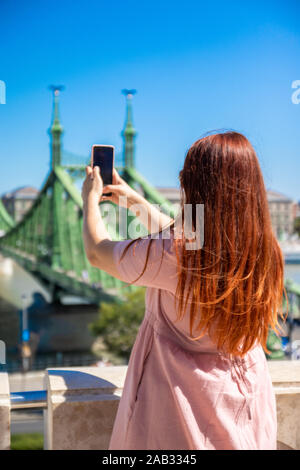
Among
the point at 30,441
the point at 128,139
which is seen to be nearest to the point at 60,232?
the point at 128,139

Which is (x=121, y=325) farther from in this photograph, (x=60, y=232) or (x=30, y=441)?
(x=30, y=441)

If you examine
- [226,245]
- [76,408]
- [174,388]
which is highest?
[226,245]

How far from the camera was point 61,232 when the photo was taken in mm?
26453

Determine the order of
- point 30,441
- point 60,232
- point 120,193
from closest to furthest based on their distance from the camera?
point 120,193 → point 30,441 → point 60,232

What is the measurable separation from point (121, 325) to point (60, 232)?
29.2 ft

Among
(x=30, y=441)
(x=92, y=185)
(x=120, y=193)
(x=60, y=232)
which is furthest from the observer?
(x=60, y=232)

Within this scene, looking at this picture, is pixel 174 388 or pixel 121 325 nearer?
pixel 174 388

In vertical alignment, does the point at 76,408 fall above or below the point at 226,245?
below

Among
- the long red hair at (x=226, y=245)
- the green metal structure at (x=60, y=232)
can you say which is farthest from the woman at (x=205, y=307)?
the green metal structure at (x=60, y=232)

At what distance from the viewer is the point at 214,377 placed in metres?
1.23

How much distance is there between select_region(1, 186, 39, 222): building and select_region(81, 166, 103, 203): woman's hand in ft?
156

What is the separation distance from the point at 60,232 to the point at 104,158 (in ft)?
83.2
